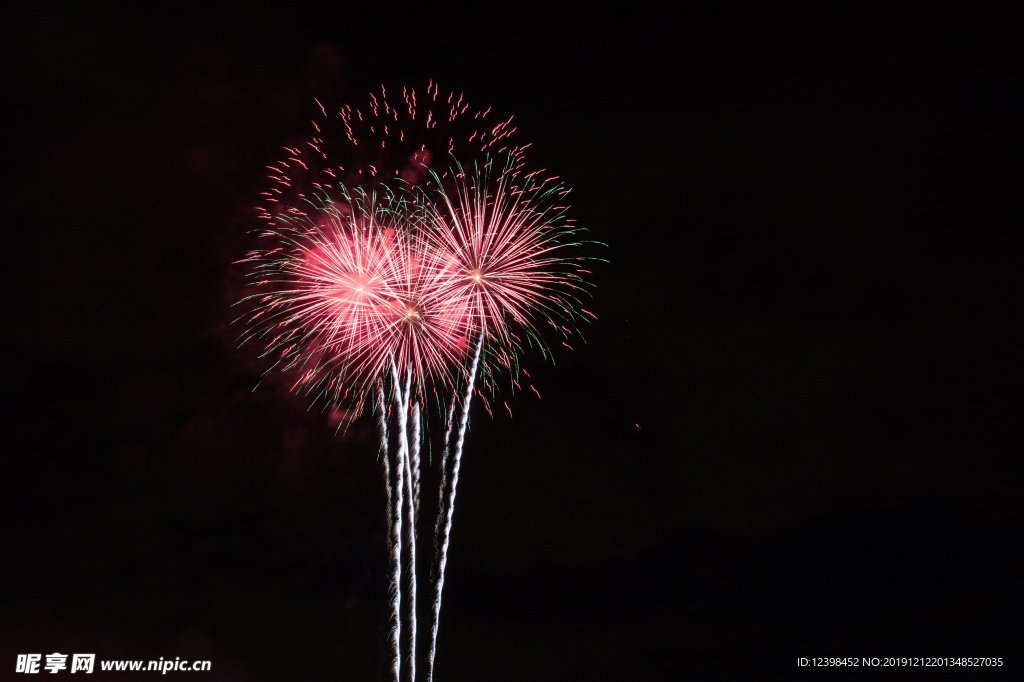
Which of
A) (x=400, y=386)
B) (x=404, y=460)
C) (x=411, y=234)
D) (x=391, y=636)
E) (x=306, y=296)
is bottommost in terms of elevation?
(x=391, y=636)

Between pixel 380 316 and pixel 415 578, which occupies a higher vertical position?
pixel 380 316

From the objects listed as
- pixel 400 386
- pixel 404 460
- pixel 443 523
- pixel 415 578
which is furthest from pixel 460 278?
pixel 415 578

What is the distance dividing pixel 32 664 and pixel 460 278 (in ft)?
68.2

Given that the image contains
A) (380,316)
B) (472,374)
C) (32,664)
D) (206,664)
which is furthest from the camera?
(206,664)

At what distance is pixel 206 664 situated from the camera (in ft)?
100

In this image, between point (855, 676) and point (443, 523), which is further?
point (855, 676)

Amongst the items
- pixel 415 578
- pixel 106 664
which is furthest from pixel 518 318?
pixel 106 664

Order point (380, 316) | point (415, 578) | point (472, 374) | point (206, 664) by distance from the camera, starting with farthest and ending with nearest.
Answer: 1. point (206, 664)
2. point (415, 578)
3. point (472, 374)
4. point (380, 316)

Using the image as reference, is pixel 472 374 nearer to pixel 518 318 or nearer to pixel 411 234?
pixel 518 318

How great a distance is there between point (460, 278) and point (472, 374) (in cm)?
246

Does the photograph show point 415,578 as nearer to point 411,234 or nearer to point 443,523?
point 443,523

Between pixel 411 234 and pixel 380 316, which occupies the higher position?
pixel 411 234

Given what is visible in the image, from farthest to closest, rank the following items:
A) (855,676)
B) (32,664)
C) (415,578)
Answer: (855,676) < (32,664) < (415,578)

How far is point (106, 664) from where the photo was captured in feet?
92.0
